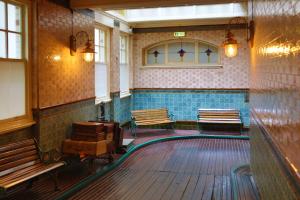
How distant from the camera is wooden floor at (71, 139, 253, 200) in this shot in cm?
Answer: 522

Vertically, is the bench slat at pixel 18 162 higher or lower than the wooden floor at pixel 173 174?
higher


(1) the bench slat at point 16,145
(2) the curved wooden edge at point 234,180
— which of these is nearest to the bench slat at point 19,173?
(1) the bench slat at point 16,145

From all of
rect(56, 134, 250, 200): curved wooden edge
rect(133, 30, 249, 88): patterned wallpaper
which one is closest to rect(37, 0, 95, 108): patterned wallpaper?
rect(56, 134, 250, 200): curved wooden edge

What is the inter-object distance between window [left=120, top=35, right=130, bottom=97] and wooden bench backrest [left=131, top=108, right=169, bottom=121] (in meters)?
0.88

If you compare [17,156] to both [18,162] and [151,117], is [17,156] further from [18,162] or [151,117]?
[151,117]

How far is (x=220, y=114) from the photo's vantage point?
414 inches

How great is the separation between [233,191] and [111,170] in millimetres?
2337

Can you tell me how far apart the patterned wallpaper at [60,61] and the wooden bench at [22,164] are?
0.93m

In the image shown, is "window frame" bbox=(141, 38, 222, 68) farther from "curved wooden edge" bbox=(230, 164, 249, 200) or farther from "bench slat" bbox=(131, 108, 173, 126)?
"curved wooden edge" bbox=(230, 164, 249, 200)

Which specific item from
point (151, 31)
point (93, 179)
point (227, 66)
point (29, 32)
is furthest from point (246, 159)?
point (151, 31)

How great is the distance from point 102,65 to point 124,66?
201cm

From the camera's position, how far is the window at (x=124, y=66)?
10.9 metres

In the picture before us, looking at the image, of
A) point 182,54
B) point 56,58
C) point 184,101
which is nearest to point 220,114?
point 184,101

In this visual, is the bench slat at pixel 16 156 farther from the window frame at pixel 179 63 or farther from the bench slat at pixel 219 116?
the window frame at pixel 179 63
